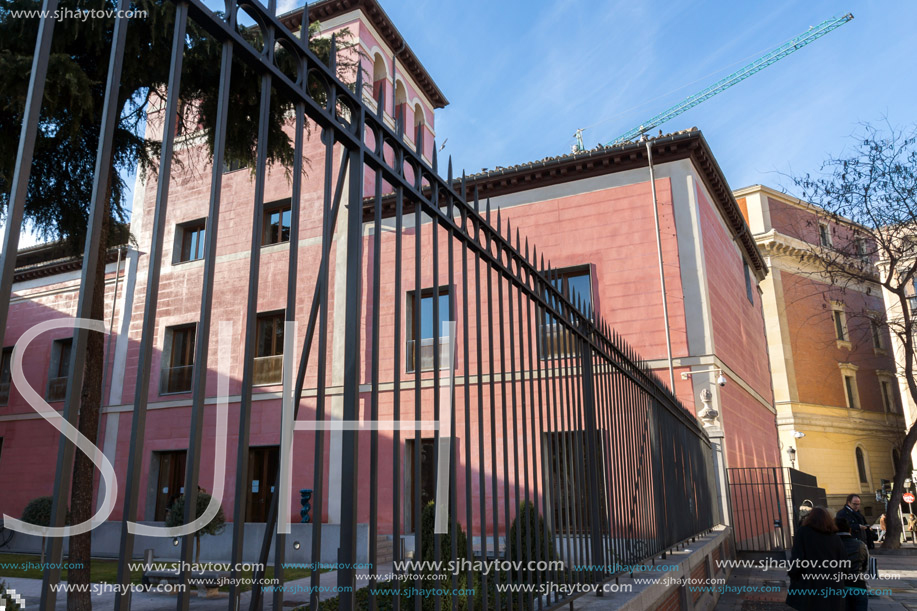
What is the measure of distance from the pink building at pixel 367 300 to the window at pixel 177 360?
1.5 inches

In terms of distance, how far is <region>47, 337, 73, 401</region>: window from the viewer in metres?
19.2

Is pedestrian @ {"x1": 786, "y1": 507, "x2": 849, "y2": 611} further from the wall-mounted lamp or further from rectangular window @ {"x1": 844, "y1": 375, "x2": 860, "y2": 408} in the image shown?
rectangular window @ {"x1": 844, "y1": 375, "x2": 860, "y2": 408}

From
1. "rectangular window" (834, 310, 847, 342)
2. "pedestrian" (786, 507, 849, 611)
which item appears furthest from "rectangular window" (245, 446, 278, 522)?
"rectangular window" (834, 310, 847, 342)

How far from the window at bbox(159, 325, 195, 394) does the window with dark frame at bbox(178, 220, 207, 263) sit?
213cm

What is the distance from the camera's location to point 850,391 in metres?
35.5

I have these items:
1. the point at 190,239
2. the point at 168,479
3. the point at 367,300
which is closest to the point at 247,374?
the point at 367,300

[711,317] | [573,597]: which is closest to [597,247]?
[711,317]

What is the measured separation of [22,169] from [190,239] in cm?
1895

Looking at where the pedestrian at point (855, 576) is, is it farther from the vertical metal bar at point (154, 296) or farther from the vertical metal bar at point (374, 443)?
the vertical metal bar at point (154, 296)

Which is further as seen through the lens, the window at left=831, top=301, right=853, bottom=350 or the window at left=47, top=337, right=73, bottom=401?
the window at left=831, top=301, right=853, bottom=350

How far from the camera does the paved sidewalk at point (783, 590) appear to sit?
29.9 feet

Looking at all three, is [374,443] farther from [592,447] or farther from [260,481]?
[260,481]

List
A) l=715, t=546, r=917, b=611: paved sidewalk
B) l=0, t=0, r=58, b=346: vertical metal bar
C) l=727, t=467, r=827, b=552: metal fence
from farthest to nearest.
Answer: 1. l=727, t=467, r=827, b=552: metal fence
2. l=715, t=546, r=917, b=611: paved sidewalk
3. l=0, t=0, r=58, b=346: vertical metal bar

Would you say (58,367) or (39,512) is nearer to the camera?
(39,512)
